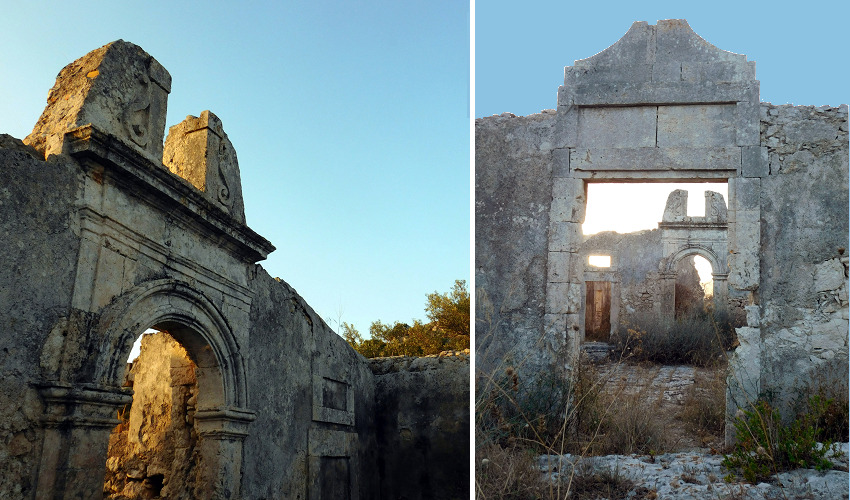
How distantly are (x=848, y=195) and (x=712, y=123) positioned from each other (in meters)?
1.33

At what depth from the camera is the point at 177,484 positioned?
5.45 meters

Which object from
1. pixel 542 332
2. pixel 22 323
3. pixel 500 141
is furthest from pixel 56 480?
pixel 500 141

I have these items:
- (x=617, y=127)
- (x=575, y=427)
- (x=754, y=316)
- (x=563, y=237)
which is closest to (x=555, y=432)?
(x=575, y=427)

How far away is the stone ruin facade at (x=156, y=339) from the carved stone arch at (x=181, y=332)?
0.01m

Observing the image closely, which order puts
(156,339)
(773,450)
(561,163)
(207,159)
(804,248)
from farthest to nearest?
1. (561,163)
2. (804,248)
3. (156,339)
4. (207,159)
5. (773,450)

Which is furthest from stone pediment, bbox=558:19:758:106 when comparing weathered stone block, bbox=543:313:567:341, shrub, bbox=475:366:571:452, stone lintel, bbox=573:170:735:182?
shrub, bbox=475:366:571:452

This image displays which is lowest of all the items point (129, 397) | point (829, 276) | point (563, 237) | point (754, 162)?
point (129, 397)

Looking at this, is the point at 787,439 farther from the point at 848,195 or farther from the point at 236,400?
the point at 236,400

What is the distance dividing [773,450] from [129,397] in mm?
4210

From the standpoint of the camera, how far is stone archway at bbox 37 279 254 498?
383cm

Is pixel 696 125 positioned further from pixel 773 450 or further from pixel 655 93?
pixel 773 450

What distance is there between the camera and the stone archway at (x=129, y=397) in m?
3.83

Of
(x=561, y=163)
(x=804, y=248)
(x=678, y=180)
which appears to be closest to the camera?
(x=804, y=248)

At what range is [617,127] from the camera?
679 centimetres
